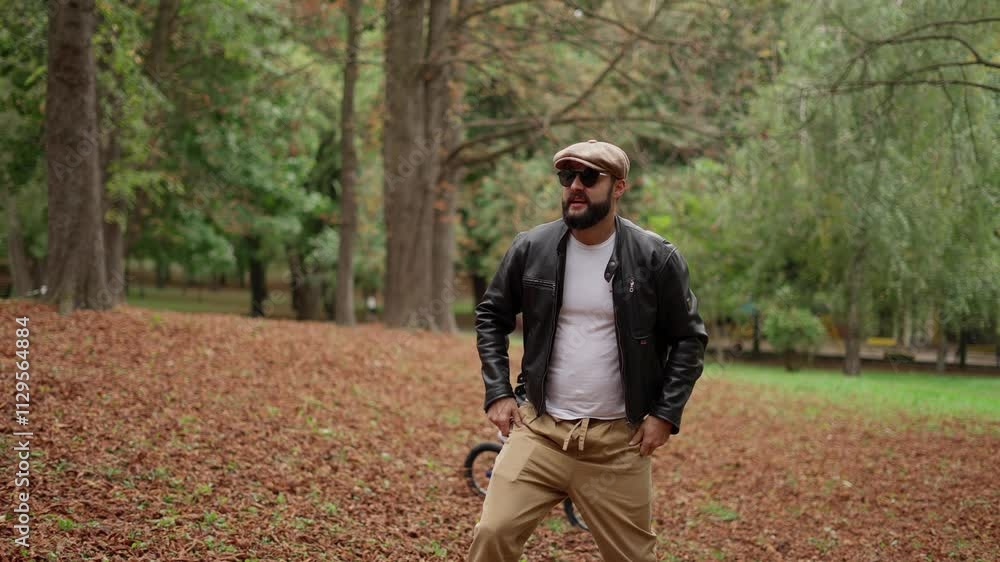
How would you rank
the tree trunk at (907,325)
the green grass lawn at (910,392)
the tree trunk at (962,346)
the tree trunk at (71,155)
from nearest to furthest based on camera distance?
the tree trunk at (71,155) → the green grass lawn at (910,392) → the tree trunk at (907,325) → the tree trunk at (962,346)

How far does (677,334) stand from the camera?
3.65m

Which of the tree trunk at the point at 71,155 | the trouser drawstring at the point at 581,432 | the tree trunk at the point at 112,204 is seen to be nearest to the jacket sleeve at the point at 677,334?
the trouser drawstring at the point at 581,432

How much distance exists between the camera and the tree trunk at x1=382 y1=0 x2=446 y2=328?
585 inches

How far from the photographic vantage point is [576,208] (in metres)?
3.59

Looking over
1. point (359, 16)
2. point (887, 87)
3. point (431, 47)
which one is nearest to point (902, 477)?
point (887, 87)

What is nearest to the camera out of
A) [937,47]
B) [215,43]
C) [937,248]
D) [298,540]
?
[298,540]

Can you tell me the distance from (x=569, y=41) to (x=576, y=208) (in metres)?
10.1

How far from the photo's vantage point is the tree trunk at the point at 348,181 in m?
17.6

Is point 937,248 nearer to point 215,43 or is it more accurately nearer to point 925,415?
point 925,415

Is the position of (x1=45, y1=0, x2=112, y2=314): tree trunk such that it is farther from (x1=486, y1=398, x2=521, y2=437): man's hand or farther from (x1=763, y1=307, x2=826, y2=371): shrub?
(x1=763, y1=307, x2=826, y2=371): shrub

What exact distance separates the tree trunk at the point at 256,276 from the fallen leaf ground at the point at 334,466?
20.0 metres

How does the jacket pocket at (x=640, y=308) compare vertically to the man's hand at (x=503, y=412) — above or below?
above

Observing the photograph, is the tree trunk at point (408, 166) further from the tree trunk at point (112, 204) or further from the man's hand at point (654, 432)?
the man's hand at point (654, 432)

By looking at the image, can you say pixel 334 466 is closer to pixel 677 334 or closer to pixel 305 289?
pixel 677 334
